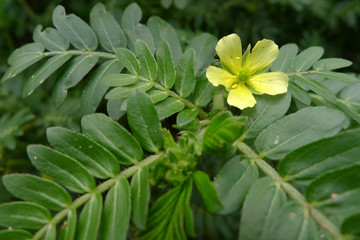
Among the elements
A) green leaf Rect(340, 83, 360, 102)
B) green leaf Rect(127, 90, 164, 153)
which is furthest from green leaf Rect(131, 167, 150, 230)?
green leaf Rect(340, 83, 360, 102)

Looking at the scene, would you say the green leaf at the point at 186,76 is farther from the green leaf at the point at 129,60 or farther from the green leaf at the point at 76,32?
the green leaf at the point at 76,32

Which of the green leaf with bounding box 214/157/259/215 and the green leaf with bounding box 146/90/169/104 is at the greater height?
the green leaf with bounding box 146/90/169/104

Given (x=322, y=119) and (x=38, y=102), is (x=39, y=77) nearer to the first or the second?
(x=38, y=102)

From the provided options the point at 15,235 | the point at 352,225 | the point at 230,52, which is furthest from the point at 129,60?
the point at 352,225

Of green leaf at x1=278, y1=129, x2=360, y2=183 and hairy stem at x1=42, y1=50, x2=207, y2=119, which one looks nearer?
green leaf at x1=278, y1=129, x2=360, y2=183

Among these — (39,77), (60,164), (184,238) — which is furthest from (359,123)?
(39,77)

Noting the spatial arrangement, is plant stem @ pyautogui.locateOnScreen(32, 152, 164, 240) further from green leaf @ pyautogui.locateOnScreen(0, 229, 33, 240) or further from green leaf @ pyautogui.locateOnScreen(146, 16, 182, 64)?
green leaf @ pyautogui.locateOnScreen(146, 16, 182, 64)

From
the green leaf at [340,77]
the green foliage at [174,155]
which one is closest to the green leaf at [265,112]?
the green foliage at [174,155]
